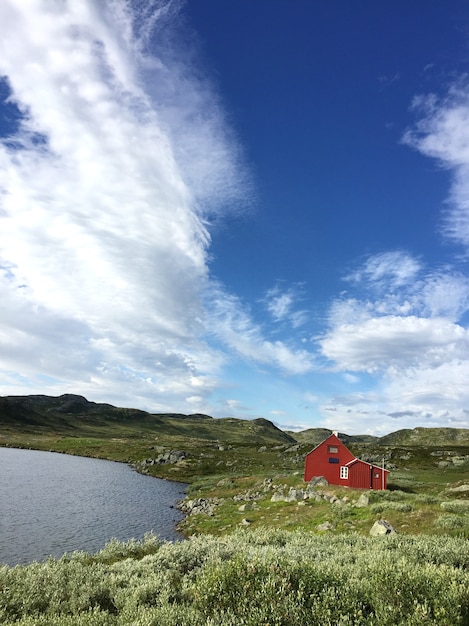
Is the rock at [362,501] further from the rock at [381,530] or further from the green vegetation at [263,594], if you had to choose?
the green vegetation at [263,594]

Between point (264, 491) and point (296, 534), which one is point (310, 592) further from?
point (264, 491)

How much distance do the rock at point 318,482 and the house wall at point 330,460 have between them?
1.60 m

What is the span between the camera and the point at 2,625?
29.7 ft

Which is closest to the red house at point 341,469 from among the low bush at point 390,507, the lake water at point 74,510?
the low bush at point 390,507

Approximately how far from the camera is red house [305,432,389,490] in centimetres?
5128

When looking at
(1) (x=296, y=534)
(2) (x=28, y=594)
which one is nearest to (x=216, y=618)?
(2) (x=28, y=594)

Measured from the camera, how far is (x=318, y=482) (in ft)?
172

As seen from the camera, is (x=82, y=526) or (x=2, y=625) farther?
(x=82, y=526)

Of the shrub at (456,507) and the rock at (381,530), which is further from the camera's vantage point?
the shrub at (456,507)

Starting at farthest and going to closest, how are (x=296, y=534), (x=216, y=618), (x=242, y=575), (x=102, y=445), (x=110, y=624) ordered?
(x=102, y=445), (x=296, y=534), (x=242, y=575), (x=110, y=624), (x=216, y=618)

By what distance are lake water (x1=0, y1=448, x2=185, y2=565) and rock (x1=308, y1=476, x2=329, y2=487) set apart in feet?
59.4

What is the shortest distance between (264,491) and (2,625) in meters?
50.5

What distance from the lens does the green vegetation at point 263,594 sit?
26.1 feet

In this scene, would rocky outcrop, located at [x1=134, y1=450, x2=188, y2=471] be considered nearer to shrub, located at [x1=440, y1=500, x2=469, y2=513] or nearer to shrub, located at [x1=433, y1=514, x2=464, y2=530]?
shrub, located at [x1=440, y1=500, x2=469, y2=513]
